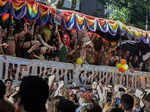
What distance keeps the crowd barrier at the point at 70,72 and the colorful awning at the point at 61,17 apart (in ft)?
3.91

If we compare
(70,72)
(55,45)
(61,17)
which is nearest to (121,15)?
(55,45)

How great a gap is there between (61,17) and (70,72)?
64.6 inches

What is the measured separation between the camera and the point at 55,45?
8.94 m

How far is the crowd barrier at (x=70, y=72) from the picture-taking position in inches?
263

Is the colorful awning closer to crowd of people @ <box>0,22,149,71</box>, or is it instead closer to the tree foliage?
crowd of people @ <box>0,22,149,71</box>

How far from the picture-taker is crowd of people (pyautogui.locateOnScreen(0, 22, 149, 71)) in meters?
7.58

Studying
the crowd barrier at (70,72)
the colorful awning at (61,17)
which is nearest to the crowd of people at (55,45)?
the colorful awning at (61,17)

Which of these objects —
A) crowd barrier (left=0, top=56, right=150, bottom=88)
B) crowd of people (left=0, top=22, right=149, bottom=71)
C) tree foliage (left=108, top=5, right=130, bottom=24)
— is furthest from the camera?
tree foliage (left=108, top=5, right=130, bottom=24)

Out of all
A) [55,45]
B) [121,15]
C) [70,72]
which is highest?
[121,15]

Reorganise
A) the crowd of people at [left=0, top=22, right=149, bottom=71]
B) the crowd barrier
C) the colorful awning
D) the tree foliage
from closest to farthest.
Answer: the crowd barrier < the colorful awning < the crowd of people at [left=0, top=22, right=149, bottom=71] < the tree foliage

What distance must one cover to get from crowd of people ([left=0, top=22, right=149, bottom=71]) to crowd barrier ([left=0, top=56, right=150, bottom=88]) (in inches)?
21.2

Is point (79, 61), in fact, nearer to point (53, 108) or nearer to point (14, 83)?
Answer: point (14, 83)

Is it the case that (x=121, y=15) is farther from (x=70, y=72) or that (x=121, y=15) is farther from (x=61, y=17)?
(x=70, y=72)

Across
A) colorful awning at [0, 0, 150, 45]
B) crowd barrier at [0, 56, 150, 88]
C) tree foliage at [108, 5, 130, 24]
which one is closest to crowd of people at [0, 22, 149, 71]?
colorful awning at [0, 0, 150, 45]
